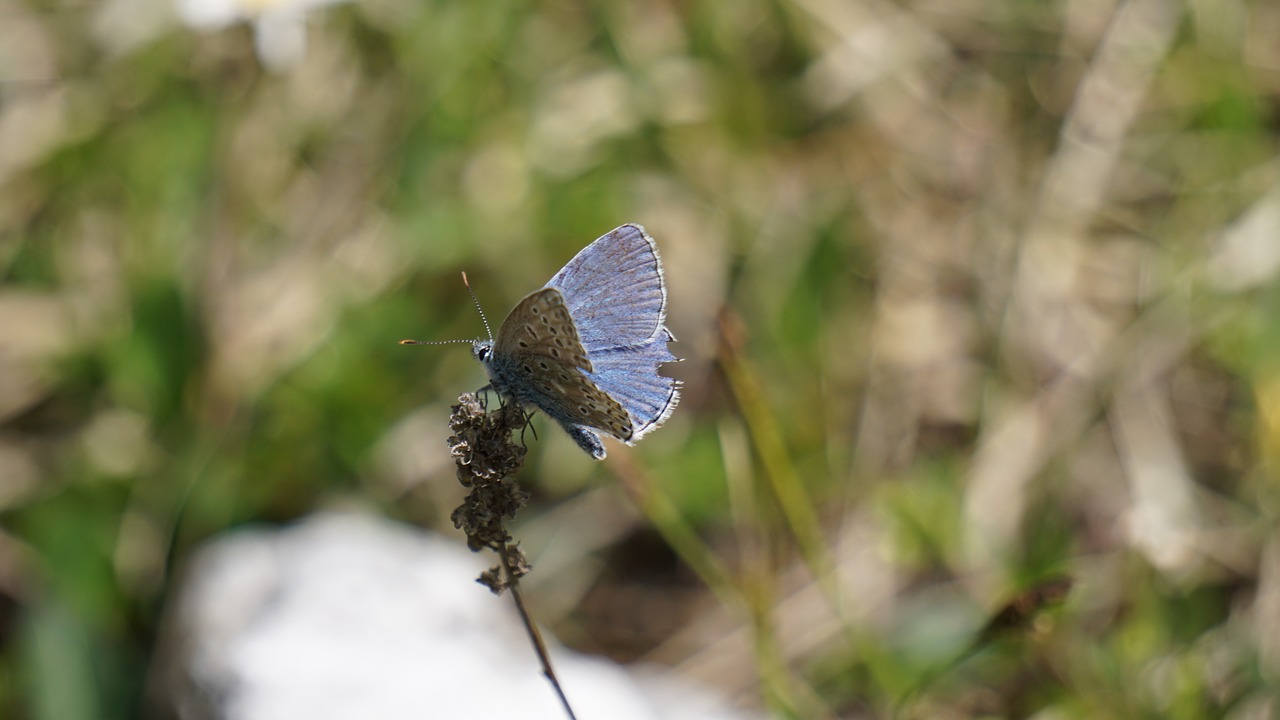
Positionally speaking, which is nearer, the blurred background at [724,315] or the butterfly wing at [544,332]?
the butterfly wing at [544,332]

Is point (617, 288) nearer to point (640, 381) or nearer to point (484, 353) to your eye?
point (640, 381)

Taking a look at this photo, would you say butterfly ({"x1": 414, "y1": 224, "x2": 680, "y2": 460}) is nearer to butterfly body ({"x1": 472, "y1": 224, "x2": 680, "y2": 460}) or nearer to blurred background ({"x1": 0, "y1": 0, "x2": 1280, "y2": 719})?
butterfly body ({"x1": 472, "y1": 224, "x2": 680, "y2": 460})

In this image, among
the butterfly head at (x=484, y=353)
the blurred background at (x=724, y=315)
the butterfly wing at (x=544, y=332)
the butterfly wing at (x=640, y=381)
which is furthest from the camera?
the blurred background at (x=724, y=315)

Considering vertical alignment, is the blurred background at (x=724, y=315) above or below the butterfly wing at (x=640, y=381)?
above

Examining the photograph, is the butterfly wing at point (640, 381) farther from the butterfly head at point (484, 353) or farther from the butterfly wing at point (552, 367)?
the butterfly head at point (484, 353)

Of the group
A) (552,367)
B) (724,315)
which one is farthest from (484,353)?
(724,315)

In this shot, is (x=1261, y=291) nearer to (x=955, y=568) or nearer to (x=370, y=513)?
(x=955, y=568)

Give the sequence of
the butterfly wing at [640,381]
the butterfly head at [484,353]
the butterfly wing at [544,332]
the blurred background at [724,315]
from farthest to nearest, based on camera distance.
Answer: the blurred background at [724,315], the butterfly head at [484,353], the butterfly wing at [640,381], the butterfly wing at [544,332]

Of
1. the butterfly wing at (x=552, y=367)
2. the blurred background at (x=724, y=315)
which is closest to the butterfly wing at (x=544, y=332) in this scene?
the butterfly wing at (x=552, y=367)

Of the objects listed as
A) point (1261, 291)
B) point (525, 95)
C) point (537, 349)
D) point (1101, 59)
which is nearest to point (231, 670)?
point (537, 349)
